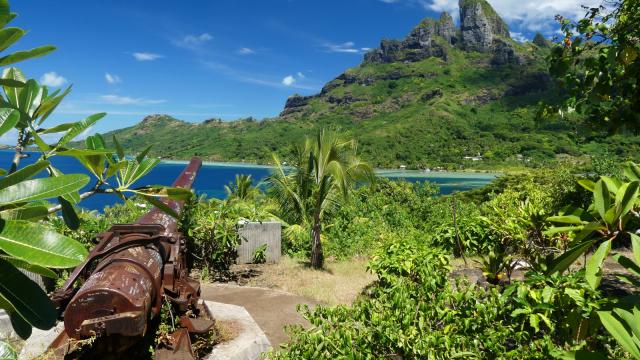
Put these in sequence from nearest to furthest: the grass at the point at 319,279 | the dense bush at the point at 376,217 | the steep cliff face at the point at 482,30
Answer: the grass at the point at 319,279 < the dense bush at the point at 376,217 < the steep cliff face at the point at 482,30

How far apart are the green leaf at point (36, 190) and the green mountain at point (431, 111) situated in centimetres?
6149

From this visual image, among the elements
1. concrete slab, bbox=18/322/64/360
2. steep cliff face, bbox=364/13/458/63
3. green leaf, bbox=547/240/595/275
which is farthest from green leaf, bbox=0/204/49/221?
steep cliff face, bbox=364/13/458/63

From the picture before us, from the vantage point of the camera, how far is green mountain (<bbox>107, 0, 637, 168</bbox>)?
334 ft

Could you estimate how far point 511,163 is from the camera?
8738 centimetres

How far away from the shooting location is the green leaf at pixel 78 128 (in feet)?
3.44

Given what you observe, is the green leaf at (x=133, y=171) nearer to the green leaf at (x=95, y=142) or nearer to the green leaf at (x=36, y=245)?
the green leaf at (x=95, y=142)

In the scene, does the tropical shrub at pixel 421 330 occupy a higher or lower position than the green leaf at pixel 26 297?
lower

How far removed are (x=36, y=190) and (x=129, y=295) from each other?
2654 millimetres

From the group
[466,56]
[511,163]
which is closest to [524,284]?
[511,163]

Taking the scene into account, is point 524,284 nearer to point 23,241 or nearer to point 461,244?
point 23,241

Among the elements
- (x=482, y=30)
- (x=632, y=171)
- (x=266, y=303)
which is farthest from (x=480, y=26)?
(x=632, y=171)

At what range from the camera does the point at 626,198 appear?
1194mm

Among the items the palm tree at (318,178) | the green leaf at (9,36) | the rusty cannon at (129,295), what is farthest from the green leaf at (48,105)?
the palm tree at (318,178)

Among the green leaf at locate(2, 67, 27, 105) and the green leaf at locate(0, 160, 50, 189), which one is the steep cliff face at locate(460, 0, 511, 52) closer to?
the green leaf at locate(2, 67, 27, 105)
